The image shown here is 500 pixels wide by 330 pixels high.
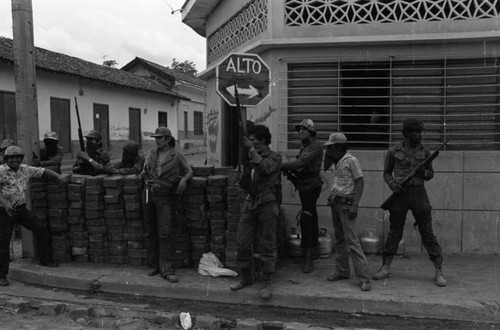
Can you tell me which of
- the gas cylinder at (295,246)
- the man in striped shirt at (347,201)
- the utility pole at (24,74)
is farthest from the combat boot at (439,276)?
the utility pole at (24,74)

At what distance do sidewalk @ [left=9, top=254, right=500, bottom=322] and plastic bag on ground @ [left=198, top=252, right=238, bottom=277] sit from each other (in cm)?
9

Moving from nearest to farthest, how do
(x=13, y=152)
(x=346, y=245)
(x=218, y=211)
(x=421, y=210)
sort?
(x=421, y=210) → (x=346, y=245) → (x=13, y=152) → (x=218, y=211)

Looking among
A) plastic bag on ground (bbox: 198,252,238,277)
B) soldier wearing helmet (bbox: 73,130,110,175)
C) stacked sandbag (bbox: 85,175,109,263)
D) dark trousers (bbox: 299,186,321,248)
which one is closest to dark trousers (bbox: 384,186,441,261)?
dark trousers (bbox: 299,186,321,248)

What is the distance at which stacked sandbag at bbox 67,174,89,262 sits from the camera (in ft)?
19.6

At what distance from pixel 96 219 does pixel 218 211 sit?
5.35 ft

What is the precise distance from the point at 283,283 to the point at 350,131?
8.22ft

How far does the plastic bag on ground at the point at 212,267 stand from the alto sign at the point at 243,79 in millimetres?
1938

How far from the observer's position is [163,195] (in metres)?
5.40

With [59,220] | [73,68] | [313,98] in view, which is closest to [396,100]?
[313,98]

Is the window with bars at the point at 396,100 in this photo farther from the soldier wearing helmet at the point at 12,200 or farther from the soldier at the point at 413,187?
the soldier wearing helmet at the point at 12,200

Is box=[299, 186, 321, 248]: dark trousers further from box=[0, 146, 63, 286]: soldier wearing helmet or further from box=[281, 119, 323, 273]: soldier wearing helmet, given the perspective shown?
box=[0, 146, 63, 286]: soldier wearing helmet

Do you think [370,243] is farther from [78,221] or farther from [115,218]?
[78,221]

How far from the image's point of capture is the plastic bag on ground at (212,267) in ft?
18.0

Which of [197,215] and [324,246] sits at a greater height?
[197,215]
